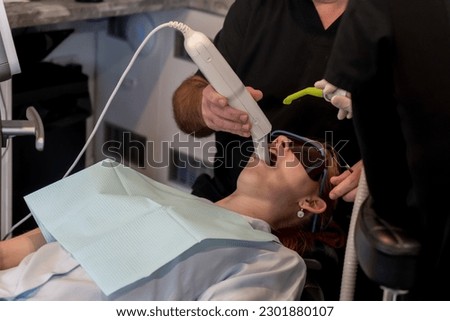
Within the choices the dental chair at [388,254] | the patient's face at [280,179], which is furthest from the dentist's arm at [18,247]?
the dental chair at [388,254]

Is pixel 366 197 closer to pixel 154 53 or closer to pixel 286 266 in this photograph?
pixel 286 266

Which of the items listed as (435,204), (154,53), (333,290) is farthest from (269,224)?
(154,53)

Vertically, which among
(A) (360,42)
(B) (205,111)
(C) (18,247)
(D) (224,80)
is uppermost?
(A) (360,42)

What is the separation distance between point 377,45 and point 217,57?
57 centimetres

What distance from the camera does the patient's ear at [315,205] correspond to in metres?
1.52

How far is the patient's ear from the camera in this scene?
1521mm

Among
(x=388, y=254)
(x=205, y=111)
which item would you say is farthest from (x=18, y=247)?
(x=388, y=254)

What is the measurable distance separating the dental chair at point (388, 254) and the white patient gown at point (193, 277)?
1.02ft

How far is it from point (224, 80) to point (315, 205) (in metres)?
0.30

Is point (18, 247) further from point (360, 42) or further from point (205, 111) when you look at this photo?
point (360, 42)

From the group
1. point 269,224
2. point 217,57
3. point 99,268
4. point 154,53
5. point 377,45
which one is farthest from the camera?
point 154,53

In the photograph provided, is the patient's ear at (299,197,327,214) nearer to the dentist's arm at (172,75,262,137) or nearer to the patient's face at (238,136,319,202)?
the patient's face at (238,136,319,202)

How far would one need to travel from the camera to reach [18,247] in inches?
55.4

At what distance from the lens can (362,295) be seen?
52.2 inches
